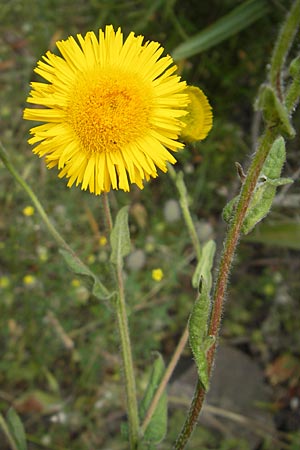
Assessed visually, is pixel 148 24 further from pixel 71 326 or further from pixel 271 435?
pixel 271 435

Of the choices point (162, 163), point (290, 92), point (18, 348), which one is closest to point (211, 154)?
point (18, 348)

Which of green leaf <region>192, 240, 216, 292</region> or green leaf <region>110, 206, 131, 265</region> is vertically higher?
green leaf <region>110, 206, 131, 265</region>

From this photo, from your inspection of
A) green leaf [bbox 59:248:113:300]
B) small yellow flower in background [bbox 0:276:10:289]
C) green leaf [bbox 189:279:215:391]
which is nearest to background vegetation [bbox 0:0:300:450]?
small yellow flower in background [bbox 0:276:10:289]

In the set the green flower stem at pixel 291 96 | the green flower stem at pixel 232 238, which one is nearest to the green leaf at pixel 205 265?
the green flower stem at pixel 232 238

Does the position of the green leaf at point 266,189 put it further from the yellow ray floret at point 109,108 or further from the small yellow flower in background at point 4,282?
the small yellow flower in background at point 4,282

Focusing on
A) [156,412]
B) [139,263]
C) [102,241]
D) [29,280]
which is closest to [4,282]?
[29,280]

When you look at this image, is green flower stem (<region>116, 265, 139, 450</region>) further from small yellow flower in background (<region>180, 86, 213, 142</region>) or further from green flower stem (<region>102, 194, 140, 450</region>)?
small yellow flower in background (<region>180, 86, 213, 142</region>)

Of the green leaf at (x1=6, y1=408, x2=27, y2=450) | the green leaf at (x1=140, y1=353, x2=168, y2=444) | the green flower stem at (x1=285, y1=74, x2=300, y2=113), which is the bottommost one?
the green leaf at (x1=140, y1=353, x2=168, y2=444)

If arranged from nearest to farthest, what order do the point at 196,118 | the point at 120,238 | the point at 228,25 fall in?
the point at 196,118 < the point at 120,238 < the point at 228,25

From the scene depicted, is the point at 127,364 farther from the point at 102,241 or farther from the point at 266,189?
the point at 102,241
